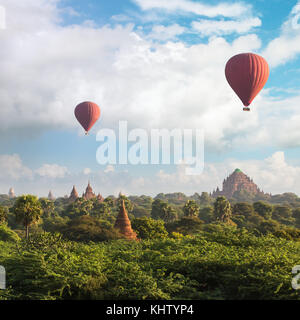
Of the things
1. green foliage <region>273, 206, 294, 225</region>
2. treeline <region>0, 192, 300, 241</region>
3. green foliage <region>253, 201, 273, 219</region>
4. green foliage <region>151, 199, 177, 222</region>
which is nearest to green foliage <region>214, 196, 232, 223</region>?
treeline <region>0, 192, 300, 241</region>

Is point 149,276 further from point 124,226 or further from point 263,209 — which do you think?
point 263,209

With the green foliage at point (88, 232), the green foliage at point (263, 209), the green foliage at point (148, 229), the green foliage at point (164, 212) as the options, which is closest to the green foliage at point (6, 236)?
the green foliage at point (88, 232)

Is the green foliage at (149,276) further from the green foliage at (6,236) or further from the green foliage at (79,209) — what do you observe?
Answer: the green foliage at (79,209)

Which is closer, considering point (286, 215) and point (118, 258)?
point (118, 258)
